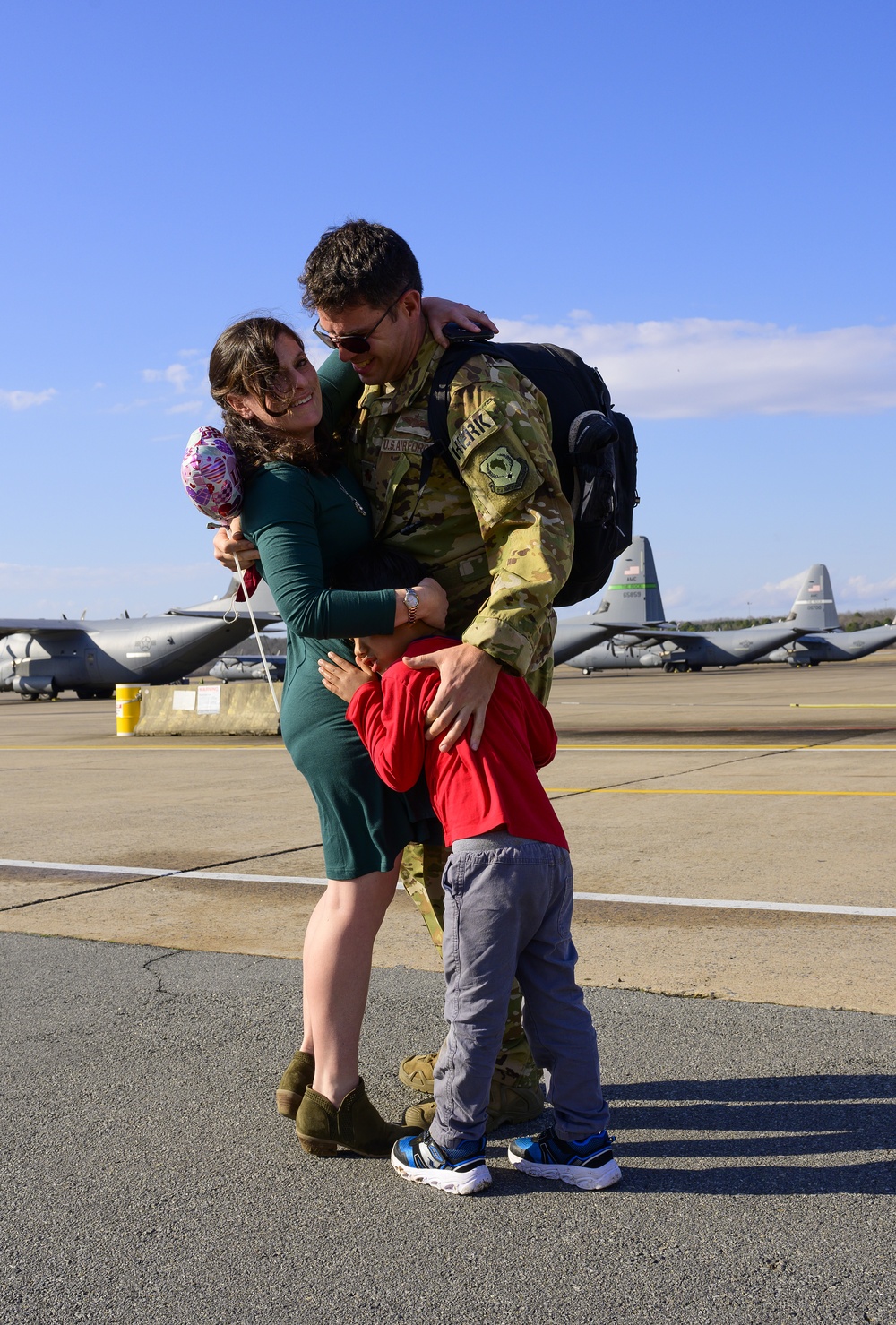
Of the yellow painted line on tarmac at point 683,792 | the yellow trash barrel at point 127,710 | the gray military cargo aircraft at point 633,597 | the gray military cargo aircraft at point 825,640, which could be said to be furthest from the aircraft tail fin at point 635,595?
the yellow painted line on tarmac at point 683,792

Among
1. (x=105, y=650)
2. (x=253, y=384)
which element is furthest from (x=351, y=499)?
(x=105, y=650)

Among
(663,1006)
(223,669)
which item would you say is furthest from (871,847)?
(223,669)

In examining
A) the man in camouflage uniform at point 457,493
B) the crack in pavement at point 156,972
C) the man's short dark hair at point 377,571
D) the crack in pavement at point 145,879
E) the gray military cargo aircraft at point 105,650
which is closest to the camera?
the man in camouflage uniform at point 457,493

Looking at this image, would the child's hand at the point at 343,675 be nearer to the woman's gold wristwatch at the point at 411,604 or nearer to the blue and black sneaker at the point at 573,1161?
the woman's gold wristwatch at the point at 411,604

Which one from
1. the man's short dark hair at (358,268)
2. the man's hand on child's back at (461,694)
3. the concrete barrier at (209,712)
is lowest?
the concrete barrier at (209,712)

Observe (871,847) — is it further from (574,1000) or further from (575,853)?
(574,1000)

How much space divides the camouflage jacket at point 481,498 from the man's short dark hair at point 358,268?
229mm

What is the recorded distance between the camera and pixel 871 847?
654 cm

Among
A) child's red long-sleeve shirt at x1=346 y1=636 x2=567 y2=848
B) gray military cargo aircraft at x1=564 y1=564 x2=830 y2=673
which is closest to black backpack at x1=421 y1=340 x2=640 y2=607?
child's red long-sleeve shirt at x1=346 y1=636 x2=567 y2=848

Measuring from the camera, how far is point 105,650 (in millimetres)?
38938

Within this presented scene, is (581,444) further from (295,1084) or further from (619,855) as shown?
(619,855)

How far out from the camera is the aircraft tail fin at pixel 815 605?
2338 inches

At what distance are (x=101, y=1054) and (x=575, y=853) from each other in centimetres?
368

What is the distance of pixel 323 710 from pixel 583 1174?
52.8 inches
